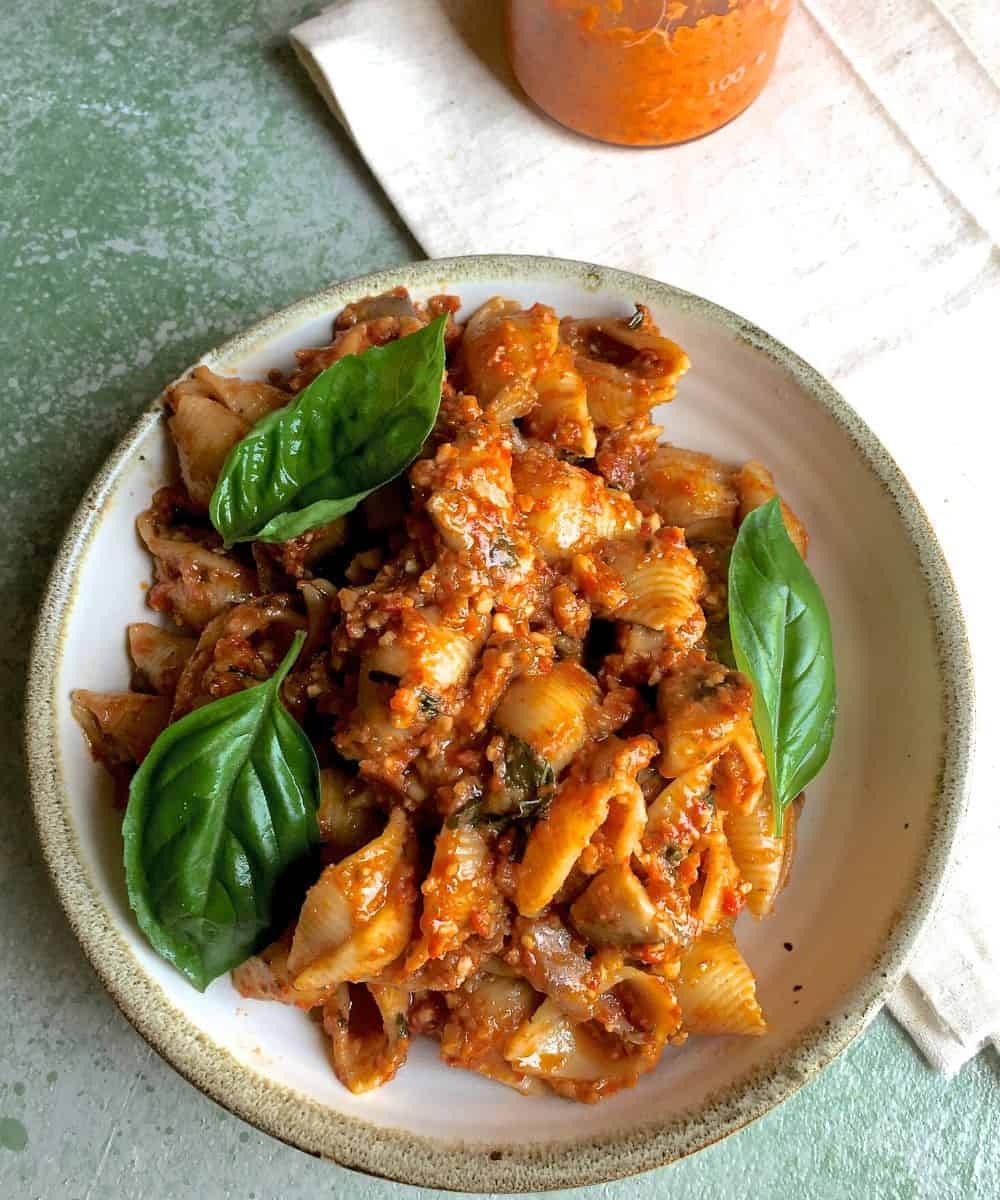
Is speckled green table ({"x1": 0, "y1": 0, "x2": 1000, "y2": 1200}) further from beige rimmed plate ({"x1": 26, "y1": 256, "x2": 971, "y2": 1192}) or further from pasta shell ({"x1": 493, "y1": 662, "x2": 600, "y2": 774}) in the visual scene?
pasta shell ({"x1": 493, "y1": 662, "x2": 600, "y2": 774})


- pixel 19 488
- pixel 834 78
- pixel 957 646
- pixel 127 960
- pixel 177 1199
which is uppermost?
pixel 834 78

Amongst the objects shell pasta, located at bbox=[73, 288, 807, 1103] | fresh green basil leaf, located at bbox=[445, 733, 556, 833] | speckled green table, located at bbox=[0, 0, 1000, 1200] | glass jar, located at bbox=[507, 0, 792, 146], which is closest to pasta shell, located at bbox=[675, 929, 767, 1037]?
shell pasta, located at bbox=[73, 288, 807, 1103]

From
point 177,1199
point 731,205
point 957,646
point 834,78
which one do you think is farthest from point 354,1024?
point 834,78

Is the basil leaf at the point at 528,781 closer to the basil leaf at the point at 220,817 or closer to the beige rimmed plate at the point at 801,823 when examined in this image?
the basil leaf at the point at 220,817

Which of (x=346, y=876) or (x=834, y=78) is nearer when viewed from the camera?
(x=346, y=876)

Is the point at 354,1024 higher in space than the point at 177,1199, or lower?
higher

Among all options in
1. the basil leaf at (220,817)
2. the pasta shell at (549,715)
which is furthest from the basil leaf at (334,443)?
the pasta shell at (549,715)

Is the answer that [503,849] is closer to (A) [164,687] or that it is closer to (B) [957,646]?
(A) [164,687]

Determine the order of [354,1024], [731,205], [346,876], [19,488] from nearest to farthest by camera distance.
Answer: [346,876], [354,1024], [19,488], [731,205]
